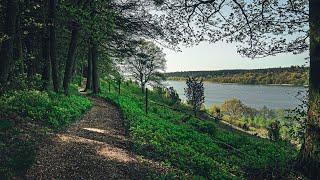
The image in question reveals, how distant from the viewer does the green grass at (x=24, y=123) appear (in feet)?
29.0

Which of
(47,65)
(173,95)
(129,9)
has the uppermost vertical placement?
(129,9)

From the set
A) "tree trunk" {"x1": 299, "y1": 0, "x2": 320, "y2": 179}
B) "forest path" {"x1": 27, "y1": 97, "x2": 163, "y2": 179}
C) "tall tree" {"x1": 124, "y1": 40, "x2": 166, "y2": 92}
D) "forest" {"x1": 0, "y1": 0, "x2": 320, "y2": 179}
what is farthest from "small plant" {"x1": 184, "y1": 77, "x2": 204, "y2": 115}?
"tree trunk" {"x1": 299, "y1": 0, "x2": 320, "y2": 179}

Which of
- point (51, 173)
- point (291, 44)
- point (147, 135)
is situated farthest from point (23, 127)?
point (291, 44)

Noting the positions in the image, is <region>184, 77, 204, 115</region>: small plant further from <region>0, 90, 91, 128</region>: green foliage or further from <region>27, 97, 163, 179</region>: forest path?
<region>27, 97, 163, 179</region>: forest path

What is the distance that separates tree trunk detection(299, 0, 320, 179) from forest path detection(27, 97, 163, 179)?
4.72m

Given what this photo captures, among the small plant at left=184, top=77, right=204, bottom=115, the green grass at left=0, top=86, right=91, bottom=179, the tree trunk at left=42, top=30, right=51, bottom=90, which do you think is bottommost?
the small plant at left=184, top=77, right=204, bottom=115

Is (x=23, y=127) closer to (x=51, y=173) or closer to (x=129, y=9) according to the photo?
(x=51, y=173)

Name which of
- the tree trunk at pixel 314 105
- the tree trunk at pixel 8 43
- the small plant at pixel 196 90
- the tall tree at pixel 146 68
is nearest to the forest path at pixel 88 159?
the tree trunk at pixel 8 43

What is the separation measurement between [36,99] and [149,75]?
206 ft

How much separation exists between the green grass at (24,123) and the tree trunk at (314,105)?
8.12 meters

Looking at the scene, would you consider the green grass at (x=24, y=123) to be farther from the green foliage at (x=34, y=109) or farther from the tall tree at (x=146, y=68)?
the tall tree at (x=146, y=68)

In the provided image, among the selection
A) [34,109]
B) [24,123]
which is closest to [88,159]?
[24,123]

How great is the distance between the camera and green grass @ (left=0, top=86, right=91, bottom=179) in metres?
8.84

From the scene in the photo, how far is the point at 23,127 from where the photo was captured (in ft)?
39.2
